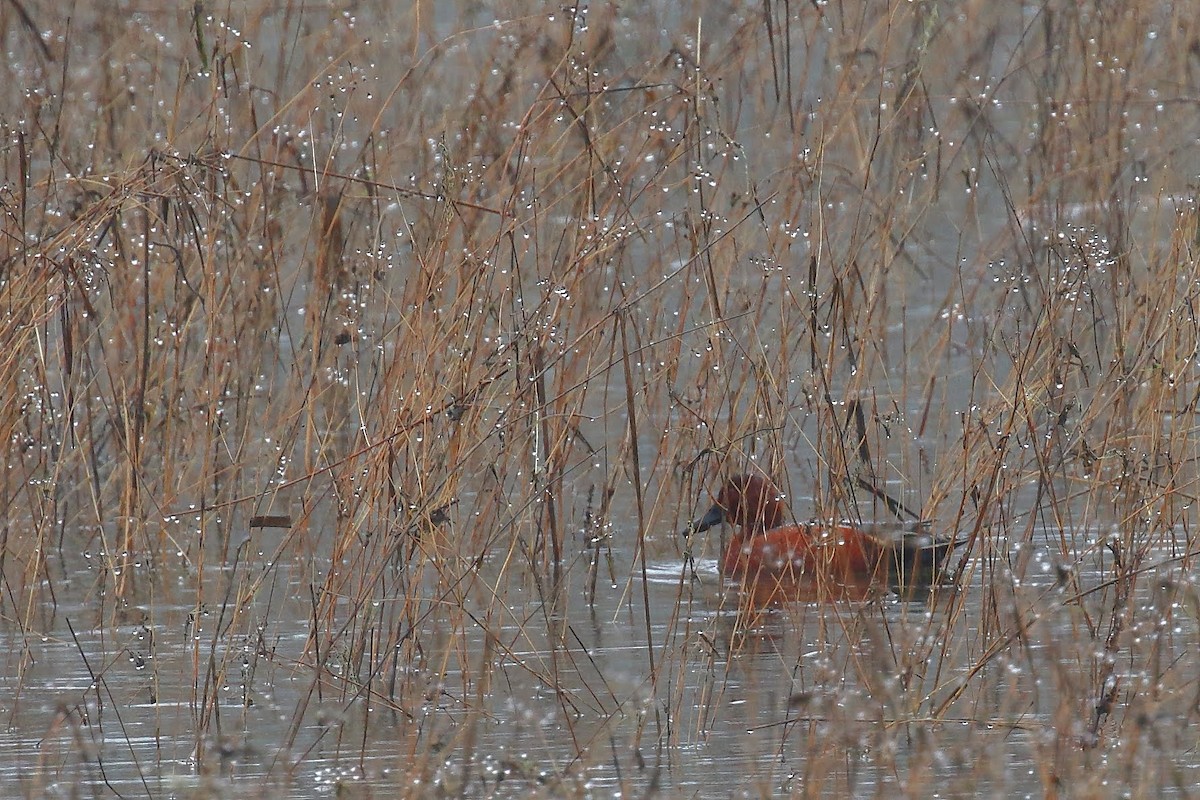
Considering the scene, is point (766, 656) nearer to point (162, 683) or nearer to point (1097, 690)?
point (1097, 690)

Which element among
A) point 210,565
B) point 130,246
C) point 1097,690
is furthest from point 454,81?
point 1097,690

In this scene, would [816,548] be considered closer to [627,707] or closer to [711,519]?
[627,707]

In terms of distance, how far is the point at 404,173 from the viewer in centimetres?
792

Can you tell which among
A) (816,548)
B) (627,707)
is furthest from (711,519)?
(627,707)

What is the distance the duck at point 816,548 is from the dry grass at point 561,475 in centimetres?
9

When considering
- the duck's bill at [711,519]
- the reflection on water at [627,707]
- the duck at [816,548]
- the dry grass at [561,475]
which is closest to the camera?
the reflection on water at [627,707]

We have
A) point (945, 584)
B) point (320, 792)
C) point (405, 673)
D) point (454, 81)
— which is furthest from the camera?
point (454, 81)

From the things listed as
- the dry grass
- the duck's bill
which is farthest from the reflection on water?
the duck's bill

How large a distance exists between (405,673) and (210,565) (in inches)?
53.3

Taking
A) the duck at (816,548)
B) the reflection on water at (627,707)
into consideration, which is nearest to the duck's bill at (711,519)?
the duck at (816,548)

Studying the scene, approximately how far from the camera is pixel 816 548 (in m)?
4.07

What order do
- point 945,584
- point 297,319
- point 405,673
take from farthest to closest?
point 297,319 → point 945,584 → point 405,673

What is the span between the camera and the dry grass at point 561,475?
146 inches

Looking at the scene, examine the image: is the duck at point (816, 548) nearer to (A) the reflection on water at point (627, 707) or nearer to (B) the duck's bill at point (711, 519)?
(B) the duck's bill at point (711, 519)
